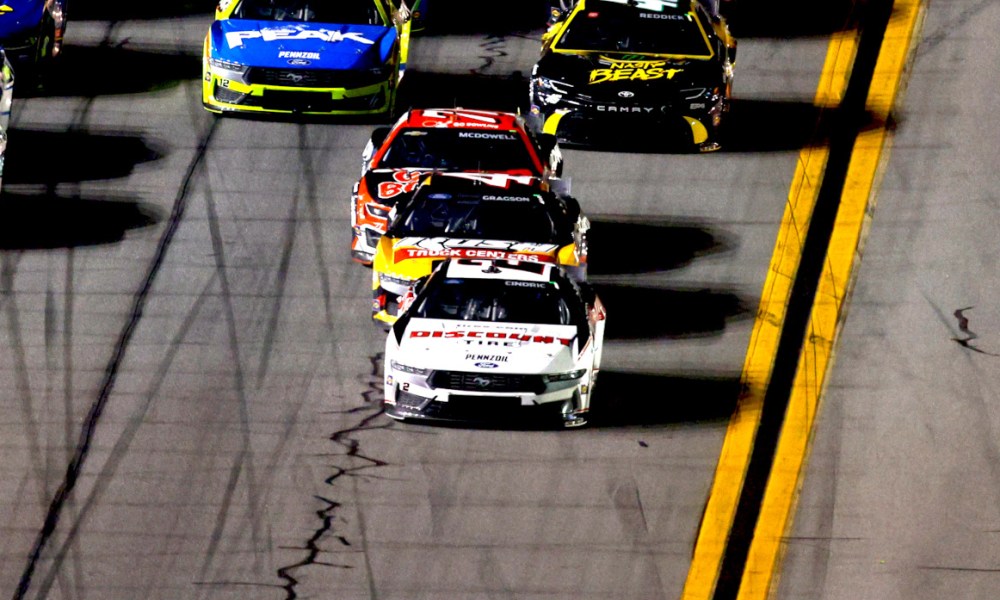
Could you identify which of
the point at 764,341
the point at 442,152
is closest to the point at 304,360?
the point at 442,152

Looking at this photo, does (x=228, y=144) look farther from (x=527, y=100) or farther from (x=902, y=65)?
(x=902, y=65)

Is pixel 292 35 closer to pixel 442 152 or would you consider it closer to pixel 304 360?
pixel 442 152

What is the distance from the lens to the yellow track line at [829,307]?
16.2m

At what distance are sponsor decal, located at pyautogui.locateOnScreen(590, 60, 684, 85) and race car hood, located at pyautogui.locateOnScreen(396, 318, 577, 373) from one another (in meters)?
5.66

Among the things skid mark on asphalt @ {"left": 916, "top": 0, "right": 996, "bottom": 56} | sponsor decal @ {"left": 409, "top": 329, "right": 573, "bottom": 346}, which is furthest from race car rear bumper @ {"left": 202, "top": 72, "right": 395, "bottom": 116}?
skid mark on asphalt @ {"left": 916, "top": 0, "right": 996, "bottom": 56}

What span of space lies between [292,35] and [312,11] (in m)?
0.61

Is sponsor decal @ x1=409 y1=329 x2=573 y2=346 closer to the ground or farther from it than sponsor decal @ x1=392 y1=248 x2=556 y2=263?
closer to the ground

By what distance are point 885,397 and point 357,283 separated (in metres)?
4.88

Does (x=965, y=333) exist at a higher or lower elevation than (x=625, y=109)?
lower

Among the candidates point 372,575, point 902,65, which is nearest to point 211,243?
point 372,575

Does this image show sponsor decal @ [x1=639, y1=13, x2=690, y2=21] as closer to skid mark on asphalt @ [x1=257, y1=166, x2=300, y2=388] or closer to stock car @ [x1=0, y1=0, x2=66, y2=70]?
skid mark on asphalt @ [x1=257, y1=166, x2=300, y2=388]

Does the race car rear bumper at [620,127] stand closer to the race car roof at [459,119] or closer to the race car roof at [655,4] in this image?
the race car roof at [459,119]

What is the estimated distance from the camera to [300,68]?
75.5ft

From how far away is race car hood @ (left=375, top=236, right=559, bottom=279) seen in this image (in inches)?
752
